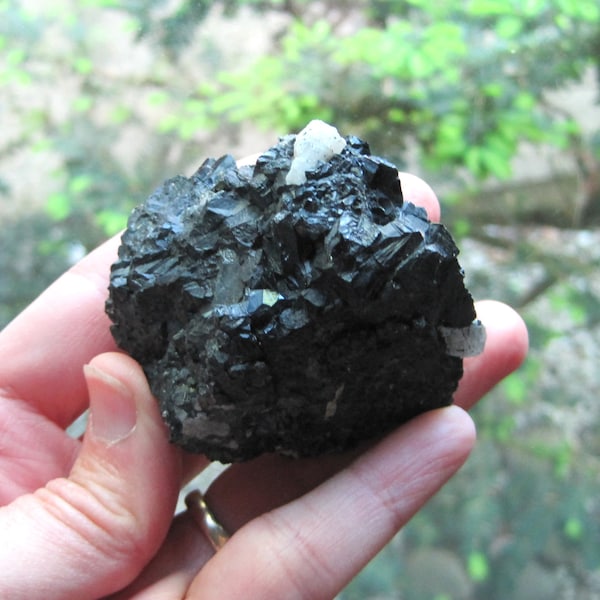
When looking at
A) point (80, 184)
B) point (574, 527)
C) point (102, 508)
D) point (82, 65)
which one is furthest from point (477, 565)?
point (82, 65)

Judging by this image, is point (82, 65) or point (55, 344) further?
point (82, 65)

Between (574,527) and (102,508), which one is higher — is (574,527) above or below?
below

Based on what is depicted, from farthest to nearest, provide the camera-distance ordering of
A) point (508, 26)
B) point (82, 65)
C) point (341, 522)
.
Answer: point (82, 65) → point (508, 26) → point (341, 522)

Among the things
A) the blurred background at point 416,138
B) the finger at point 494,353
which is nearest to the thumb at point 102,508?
the finger at point 494,353

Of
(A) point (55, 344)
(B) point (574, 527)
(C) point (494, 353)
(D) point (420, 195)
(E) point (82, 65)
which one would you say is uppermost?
(E) point (82, 65)

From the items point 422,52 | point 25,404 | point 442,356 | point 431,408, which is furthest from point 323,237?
point 422,52

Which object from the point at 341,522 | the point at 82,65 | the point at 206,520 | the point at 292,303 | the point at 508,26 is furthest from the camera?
the point at 82,65

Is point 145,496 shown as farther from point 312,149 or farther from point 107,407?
point 312,149
